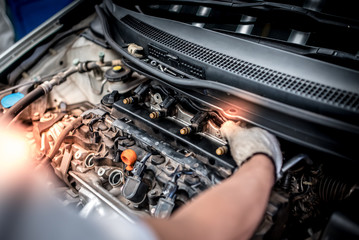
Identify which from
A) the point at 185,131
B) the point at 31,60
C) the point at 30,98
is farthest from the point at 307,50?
the point at 31,60

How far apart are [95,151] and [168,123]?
549 millimetres

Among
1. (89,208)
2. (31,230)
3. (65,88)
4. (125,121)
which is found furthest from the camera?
(65,88)

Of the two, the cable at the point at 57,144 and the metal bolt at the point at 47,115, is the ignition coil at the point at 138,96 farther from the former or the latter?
the metal bolt at the point at 47,115

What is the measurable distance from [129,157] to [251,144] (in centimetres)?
63

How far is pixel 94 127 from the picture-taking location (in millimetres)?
1737

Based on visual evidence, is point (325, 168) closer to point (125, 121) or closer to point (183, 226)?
point (183, 226)

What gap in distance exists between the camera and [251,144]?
3.85 ft

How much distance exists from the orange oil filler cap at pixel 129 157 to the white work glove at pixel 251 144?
503mm

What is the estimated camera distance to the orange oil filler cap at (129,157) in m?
1.43

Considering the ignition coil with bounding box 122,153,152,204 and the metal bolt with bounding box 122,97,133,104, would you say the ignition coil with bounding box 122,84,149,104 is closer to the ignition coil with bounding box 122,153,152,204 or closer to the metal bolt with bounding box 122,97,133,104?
the metal bolt with bounding box 122,97,133,104

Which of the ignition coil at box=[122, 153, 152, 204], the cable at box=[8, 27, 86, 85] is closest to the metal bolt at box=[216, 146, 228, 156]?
the ignition coil at box=[122, 153, 152, 204]

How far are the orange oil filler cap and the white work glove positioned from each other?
50cm

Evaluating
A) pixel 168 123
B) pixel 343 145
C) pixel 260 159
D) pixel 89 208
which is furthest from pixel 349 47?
pixel 89 208

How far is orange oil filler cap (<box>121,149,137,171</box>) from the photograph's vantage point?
1434 mm
